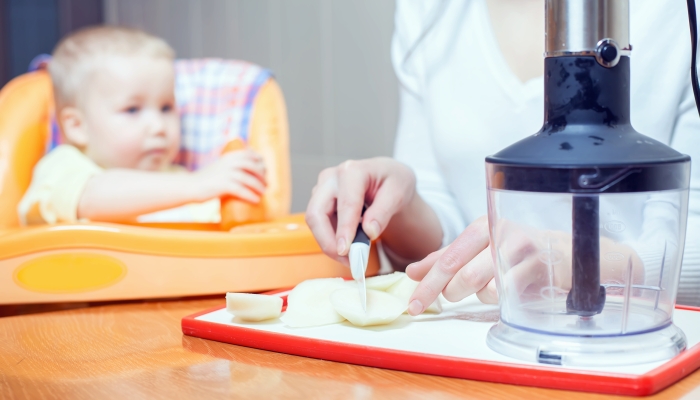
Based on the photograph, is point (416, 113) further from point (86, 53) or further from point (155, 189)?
point (86, 53)

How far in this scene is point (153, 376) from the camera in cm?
44

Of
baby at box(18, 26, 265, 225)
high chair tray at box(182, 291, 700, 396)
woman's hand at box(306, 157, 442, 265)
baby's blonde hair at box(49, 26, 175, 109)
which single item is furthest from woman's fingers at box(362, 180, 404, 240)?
baby's blonde hair at box(49, 26, 175, 109)

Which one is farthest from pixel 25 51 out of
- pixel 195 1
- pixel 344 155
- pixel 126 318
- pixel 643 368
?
pixel 643 368

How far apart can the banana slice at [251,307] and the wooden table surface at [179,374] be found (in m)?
0.03

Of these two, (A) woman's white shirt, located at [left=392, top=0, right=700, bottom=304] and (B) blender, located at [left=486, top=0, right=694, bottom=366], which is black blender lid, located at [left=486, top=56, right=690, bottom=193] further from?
(A) woman's white shirt, located at [left=392, top=0, right=700, bottom=304]

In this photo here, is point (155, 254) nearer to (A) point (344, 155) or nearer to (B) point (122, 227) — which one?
(B) point (122, 227)

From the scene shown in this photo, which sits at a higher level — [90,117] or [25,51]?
[25,51]

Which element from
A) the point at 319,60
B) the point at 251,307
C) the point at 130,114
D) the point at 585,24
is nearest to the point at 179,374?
the point at 251,307

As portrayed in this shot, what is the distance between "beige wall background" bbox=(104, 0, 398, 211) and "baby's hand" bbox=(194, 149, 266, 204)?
509 mm

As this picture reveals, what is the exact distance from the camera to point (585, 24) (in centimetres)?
39

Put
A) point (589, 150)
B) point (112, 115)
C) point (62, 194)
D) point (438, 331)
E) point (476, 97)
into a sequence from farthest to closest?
point (112, 115)
point (62, 194)
point (476, 97)
point (438, 331)
point (589, 150)

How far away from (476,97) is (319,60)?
857 mm

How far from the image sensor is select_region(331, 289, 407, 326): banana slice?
50cm

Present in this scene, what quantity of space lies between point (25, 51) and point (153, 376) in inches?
96.3
